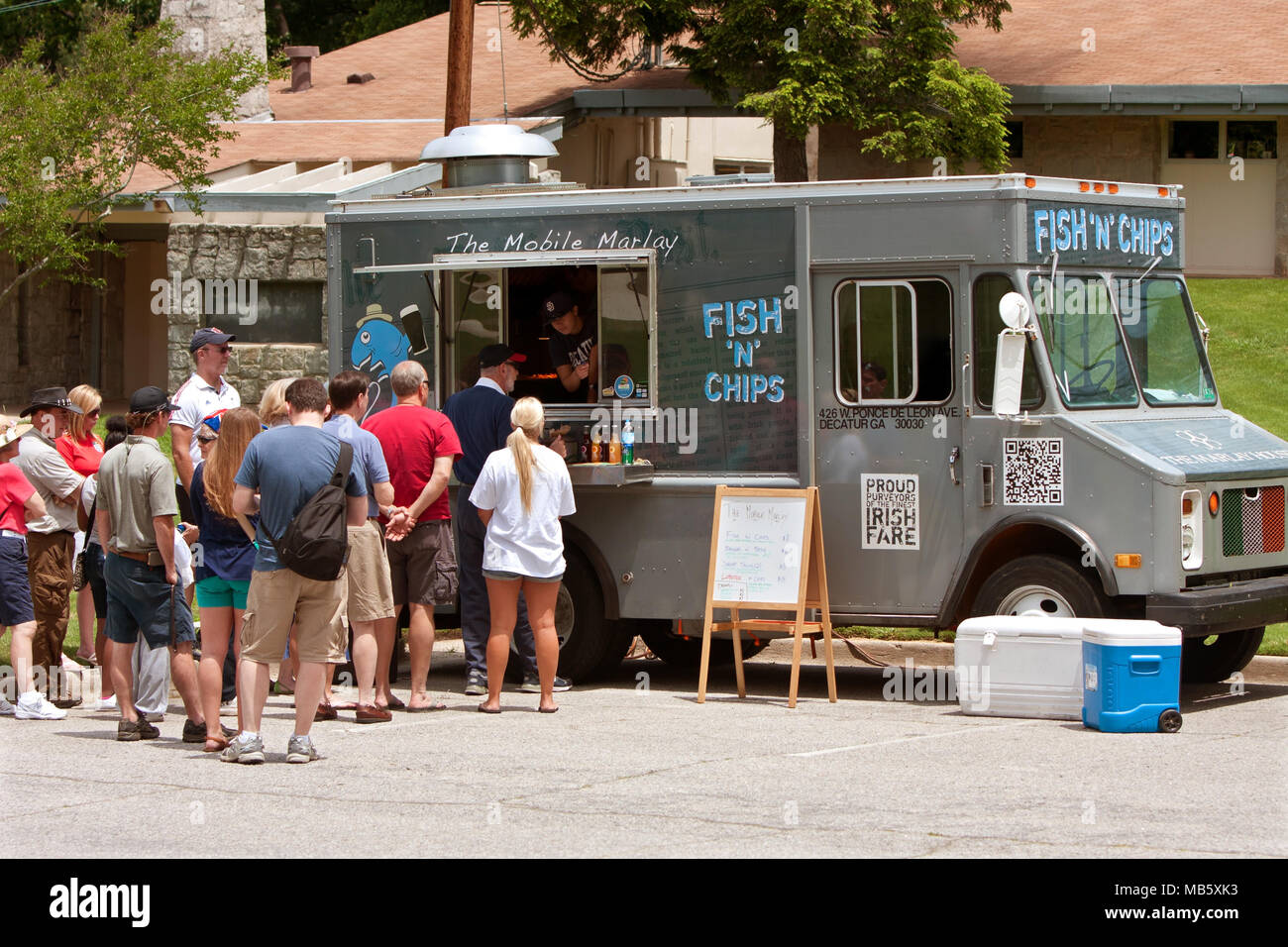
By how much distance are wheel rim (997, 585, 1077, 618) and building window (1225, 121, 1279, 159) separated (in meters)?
19.5

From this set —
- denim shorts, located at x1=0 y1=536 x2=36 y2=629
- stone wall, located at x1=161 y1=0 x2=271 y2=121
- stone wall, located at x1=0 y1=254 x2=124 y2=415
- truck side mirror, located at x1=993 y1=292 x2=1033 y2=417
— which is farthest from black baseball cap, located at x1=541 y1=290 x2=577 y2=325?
stone wall, located at x1=0 y1=254 x2=124 y2=415

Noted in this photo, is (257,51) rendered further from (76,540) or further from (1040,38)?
(76,540)

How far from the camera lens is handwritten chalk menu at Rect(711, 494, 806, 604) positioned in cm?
1021

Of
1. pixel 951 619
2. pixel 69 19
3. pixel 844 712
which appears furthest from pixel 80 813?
pixel 69 19

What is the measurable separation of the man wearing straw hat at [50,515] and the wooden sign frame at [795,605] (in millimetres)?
3812

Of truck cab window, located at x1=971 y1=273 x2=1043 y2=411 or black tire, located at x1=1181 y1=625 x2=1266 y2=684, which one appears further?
black tire, located at x1=1181 y1=625 x2=1266 y2=684

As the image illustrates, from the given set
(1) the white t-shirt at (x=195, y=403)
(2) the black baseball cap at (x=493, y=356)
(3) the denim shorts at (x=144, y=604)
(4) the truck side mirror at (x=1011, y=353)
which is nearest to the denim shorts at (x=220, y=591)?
(3) the denim shorts at (x=144, y=604)

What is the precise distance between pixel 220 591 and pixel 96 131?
13.5 meters

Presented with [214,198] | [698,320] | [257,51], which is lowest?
[698,320]

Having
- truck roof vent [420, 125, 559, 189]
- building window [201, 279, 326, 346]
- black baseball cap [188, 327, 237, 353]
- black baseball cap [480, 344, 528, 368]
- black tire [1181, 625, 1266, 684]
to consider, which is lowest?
black tire [1181, 625, 1266, 684]

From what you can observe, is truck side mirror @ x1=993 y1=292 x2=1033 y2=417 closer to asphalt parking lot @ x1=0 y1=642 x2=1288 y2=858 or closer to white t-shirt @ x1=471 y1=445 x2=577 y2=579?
asphalt parking lot @ x1=0 y1=642 x2=1288 y2=858

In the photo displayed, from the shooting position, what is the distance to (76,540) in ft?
34.5

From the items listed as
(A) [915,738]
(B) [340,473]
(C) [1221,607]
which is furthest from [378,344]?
(C) [1221,607]

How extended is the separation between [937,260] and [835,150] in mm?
18816
